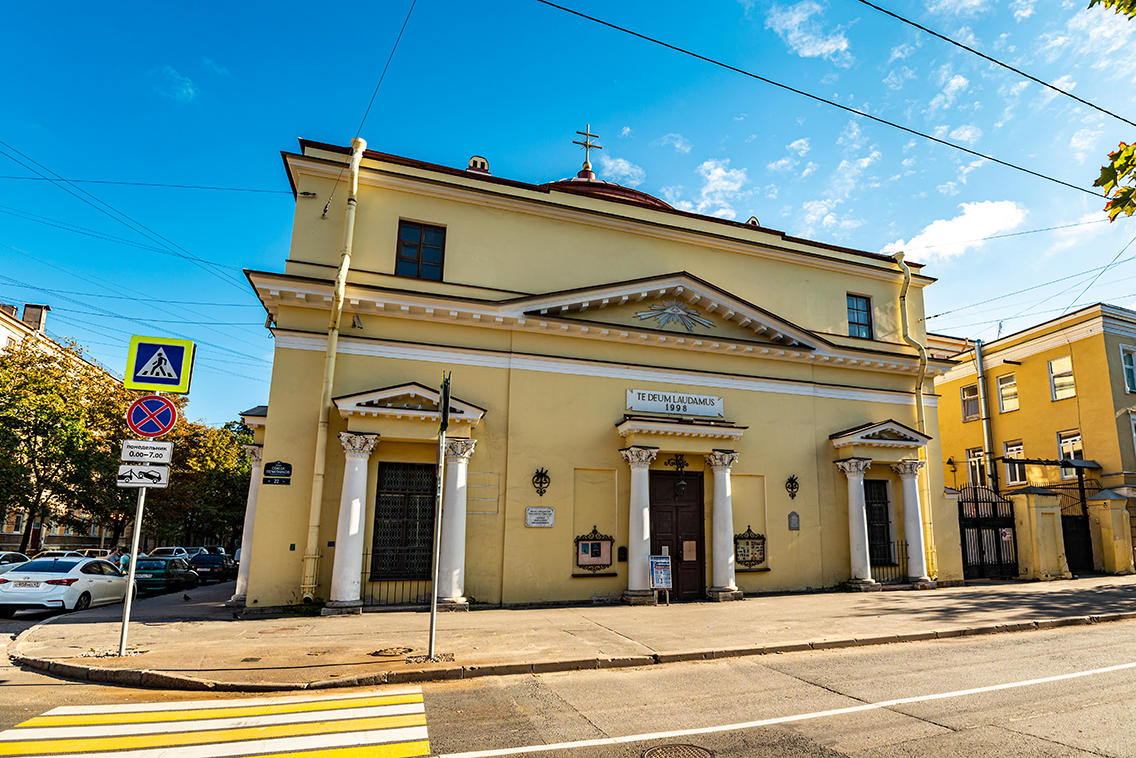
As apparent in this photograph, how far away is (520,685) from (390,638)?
11.6ft

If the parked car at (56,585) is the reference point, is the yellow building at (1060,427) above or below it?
above

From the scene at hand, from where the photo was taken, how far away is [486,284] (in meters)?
15.9

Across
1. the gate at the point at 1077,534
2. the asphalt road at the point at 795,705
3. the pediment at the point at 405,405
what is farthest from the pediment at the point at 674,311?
the gate at the point at 1077,534

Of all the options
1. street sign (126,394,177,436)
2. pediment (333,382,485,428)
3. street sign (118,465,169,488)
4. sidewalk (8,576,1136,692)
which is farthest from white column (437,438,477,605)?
street sign (126,394,177,436)

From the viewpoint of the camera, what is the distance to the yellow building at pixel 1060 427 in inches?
863

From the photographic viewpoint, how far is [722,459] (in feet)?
52.4

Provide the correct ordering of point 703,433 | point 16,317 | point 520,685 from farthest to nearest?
point 16,317
point 703,433
point 520,685

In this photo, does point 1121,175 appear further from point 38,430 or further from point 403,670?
point 38,430

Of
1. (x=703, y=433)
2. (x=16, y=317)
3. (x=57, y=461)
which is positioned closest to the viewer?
(x=703, y=433)

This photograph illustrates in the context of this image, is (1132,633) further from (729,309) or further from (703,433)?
(729,309)

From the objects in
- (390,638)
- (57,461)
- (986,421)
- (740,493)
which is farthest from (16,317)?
(986,421)

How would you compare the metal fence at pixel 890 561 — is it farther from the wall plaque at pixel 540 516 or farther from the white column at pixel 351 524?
the white column at pixel 351 524

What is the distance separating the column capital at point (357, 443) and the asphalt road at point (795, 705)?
20.1ft

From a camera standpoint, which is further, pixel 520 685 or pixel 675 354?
pixel 675 354
